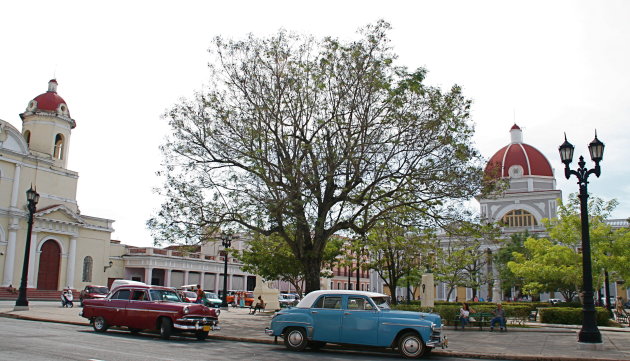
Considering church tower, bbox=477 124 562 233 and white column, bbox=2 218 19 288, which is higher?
church tower, bbox=477 124 562 233

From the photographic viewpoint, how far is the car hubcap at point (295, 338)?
47.1 ft

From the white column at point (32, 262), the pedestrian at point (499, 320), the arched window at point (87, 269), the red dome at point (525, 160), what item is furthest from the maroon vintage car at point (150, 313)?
the red dome at point (525, 160)

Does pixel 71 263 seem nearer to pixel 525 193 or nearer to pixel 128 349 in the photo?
pixel 128 349

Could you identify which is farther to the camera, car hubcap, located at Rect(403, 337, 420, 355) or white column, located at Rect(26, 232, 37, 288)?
white column, located at Rect(26, 232, 37, 288)

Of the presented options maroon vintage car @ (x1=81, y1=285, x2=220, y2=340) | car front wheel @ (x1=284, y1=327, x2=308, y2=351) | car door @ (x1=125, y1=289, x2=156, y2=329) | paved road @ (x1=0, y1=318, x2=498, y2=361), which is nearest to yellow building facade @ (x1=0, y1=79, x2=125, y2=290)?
maroon vintage car @ (x1=81, y1=285, x2=220, y2=340)

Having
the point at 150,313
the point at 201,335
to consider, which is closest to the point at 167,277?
the point at 150,313

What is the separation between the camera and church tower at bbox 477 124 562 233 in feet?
220

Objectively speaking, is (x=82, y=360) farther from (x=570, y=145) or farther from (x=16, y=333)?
(x=570, y=145)

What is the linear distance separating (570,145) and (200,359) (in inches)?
512

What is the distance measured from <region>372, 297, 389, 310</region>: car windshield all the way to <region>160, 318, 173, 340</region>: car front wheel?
6276 millimetres

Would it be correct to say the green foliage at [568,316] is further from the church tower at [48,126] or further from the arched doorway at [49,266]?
the church tower at [48,126]

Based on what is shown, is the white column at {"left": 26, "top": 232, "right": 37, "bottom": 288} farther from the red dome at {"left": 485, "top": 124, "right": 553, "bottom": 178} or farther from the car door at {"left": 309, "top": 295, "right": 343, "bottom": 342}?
the red dome at {"left": 485, "top": 124, "right": 553, "bottom": 178}

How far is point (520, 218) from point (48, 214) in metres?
54.5

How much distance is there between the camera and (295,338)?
568 inches
